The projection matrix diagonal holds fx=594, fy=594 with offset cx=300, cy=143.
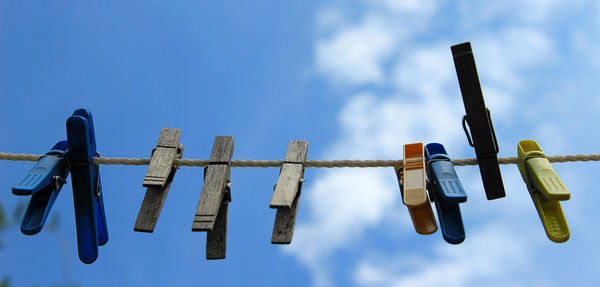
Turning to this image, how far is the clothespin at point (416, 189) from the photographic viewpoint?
2297 millimetres

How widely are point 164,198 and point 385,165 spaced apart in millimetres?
953

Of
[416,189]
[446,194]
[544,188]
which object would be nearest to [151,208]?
[416,189]

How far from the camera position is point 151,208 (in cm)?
244

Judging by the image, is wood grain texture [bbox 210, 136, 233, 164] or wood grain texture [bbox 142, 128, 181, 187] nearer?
wood grain texture [bbox 142, 128, 181, 187]

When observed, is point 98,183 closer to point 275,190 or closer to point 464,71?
point 275,190

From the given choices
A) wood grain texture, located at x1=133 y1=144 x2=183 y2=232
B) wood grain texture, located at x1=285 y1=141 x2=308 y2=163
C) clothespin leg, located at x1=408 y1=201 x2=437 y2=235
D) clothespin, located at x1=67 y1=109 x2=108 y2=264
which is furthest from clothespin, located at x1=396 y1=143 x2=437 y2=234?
clothespin, located at x1=67 y1=109 x2=108 y2=264

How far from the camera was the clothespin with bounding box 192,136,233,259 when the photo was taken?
227 centimetres

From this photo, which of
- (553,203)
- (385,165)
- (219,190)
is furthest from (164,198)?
(553,203)

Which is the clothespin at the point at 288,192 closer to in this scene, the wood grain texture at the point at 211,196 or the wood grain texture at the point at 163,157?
the wood grain texture at the point at 211,196

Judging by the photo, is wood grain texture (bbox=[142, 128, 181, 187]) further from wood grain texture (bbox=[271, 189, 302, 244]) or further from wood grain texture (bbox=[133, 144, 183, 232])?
wood grain texture (bbox=[271, 189, 302, 244])

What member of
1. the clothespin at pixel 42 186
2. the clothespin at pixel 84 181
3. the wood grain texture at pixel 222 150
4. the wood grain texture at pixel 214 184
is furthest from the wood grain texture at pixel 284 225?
the clothespin at pixel 42 186

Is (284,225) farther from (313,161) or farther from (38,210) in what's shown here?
(38,210)

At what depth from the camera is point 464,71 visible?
2.47m

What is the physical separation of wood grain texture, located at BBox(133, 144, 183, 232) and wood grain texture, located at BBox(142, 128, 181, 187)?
39mm
